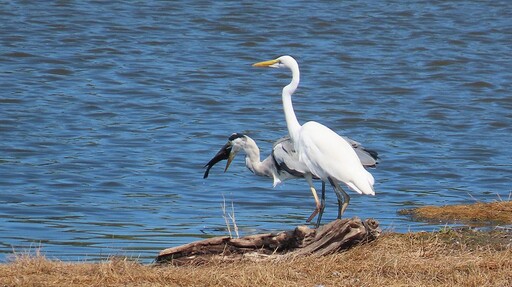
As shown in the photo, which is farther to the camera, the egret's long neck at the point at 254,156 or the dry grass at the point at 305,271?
the egret's long neck at the point at 254,156

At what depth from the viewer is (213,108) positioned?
16781 mm

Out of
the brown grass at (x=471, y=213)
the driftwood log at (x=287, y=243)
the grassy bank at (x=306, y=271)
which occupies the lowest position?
the brown grass at (x=471, y=213)

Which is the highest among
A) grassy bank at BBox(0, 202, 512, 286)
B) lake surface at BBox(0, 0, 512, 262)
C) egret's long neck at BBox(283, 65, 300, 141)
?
egret's long neck at BBox(283, 65, 300, 141)

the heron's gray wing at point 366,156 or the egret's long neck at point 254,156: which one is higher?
the heron's gray wing at point 366,156

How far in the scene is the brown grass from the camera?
9.48m

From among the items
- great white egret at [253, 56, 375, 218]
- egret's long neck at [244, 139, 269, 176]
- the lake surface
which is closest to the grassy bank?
great white egret at [253, 56, 375, 218]

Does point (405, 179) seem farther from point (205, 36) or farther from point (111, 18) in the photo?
point (111, 18)

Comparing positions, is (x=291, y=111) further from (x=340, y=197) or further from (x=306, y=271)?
(x=306, y=271)

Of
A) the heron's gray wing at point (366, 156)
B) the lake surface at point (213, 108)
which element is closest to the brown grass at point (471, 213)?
the lake surface at point (213, 108)

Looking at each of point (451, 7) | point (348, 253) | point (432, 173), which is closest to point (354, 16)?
point (451, 7)

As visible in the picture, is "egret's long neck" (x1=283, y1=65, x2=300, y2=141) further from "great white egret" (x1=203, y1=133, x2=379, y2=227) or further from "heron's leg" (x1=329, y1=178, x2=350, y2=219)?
"heron's leg" (x1=329, y1=178, x2=350, y2=219)

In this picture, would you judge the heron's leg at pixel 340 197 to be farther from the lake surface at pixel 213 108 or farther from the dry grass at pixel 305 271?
the dry grass at pixel 305 271

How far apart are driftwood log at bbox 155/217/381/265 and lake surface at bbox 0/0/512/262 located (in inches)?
36.7

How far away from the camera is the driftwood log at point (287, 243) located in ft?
23.7
